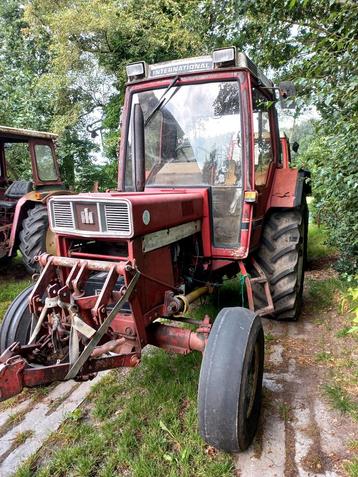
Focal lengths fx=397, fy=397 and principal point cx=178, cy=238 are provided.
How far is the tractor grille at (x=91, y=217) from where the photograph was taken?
88.7 inches

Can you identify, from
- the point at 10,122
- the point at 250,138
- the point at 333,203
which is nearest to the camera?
the point at 250,138

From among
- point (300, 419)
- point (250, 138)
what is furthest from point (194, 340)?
point (250, 138)

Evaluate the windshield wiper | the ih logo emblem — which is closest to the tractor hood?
the ih logo emblem

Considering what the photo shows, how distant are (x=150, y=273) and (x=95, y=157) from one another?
11738 millimetres

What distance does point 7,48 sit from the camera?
1347cm

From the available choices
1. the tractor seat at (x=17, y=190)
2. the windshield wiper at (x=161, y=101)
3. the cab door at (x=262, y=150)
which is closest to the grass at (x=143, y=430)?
the cab door at (x=262, y=150)

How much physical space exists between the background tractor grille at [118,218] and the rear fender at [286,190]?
201 cm

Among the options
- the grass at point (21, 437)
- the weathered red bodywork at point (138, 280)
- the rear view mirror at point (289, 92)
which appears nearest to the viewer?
the weathered red bodywork at point (138, 280)

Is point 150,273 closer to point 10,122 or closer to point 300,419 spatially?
point 300,419

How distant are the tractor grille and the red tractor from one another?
115 inches

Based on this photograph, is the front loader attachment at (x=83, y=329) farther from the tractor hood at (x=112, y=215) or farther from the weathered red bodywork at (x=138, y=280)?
the tractor hood at (x=112, y=215)

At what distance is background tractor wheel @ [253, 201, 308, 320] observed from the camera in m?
3.71

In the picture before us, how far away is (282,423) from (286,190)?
7.28 feet

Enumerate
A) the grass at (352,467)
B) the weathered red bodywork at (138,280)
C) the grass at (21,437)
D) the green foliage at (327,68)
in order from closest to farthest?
the grass at (352,467)
the weathered red bodywork at (138,280)
the grass at (21,437)
the green foliage at (327,68)
